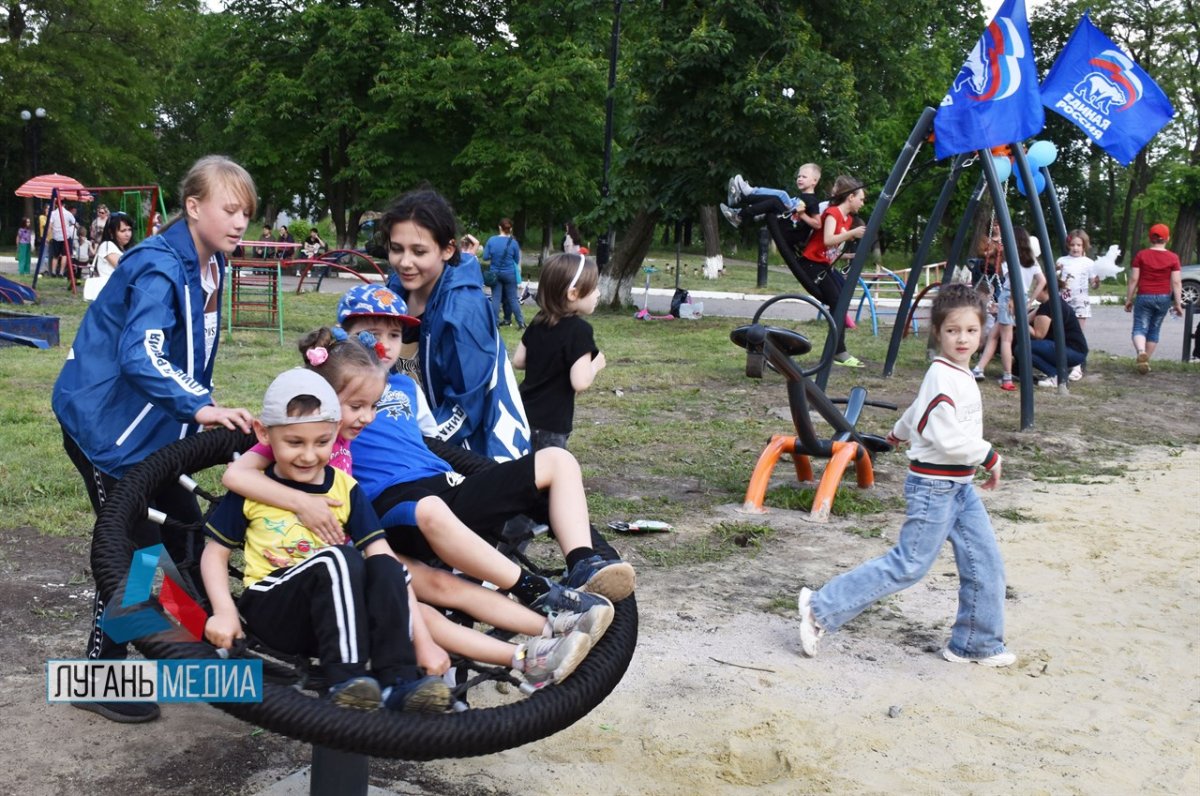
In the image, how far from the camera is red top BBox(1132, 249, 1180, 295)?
13430 mm

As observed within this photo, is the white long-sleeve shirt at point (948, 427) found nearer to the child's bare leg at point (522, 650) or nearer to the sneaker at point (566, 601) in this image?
the sneaker at point (566, 601)

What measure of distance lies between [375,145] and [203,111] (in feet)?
28.6

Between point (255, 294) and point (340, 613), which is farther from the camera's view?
point (255, 294)

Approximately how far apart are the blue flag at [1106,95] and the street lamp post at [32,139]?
2596cm

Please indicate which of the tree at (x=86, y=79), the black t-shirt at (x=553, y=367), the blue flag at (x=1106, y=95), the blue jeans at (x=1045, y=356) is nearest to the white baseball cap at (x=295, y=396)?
the black t-shirt at (x=553, y=367)

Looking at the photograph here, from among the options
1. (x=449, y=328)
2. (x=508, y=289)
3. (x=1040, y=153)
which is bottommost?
(x=508, y=289)

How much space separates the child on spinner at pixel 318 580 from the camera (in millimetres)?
2600

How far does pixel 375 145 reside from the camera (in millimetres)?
31844

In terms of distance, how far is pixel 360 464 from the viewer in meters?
3.17

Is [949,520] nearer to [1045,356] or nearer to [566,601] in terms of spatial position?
[566,601]

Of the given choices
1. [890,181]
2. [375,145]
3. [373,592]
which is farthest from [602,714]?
[375,145]

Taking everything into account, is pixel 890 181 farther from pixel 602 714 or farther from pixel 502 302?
pixel 502 302

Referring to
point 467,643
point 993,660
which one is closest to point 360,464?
point 467,643

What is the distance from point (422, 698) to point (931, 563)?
2.54 m
